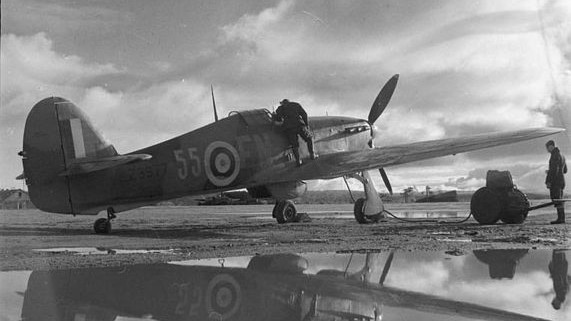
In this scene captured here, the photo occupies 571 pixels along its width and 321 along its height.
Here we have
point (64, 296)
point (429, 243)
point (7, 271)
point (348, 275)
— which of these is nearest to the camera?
point (64, 296)

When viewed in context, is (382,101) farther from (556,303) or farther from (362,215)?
(556,303)

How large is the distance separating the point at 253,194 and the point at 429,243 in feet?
21.2

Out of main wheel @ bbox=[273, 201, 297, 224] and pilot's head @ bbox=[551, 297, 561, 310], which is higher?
main wheel @ bbox=[273, 201, 297, 224]

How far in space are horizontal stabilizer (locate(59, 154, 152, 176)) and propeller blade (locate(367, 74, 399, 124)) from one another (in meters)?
7.64

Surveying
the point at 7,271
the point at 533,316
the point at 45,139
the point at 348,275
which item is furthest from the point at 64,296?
the point at 45,139

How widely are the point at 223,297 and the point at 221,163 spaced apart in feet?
Result: 24.5

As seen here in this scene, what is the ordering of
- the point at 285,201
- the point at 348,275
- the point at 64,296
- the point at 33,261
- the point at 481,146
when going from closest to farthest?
the point at 64,296 < the point at 348,275 < the point at 33,261 < the point at 481,146 < the point at 285,201

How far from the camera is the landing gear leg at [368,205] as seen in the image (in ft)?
42.0

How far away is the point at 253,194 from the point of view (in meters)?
13.5

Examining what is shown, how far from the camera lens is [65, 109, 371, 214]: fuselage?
10477 mm

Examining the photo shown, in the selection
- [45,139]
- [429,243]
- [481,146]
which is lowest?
[429,243]

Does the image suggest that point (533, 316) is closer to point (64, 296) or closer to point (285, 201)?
point (64, 296)

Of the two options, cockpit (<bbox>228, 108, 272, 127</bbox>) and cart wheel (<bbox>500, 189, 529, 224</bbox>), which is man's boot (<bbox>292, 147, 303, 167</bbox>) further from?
cart wheel (<bbox>500, 189, 529, 224</bbox>)

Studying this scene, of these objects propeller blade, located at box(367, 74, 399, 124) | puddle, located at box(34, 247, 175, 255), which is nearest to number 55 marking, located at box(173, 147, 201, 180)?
puddle, located at box(34, 247, 175, 255)
